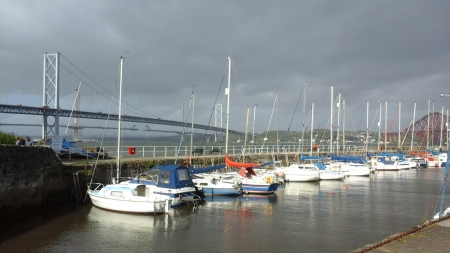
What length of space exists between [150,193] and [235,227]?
515cm

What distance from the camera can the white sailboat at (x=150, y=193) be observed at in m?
18.0

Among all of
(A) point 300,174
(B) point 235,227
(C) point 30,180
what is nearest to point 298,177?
(A) point 300,174

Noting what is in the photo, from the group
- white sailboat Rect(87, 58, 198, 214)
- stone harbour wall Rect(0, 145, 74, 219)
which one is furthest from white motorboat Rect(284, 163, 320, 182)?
stone harbour wall Rect(0, 145, 74, 219)

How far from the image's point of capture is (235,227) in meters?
15.9

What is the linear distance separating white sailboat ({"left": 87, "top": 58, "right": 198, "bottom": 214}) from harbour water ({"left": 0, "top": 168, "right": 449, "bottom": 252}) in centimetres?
44

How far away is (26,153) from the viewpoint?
57.6ft

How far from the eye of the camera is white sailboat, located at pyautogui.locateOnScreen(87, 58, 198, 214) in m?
18.0

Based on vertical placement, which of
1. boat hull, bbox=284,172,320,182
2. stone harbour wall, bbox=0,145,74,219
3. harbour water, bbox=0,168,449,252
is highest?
stone harbour wall, bbox=0,145,74,219

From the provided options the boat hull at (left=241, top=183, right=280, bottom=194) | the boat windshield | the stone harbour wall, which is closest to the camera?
the stone harbour wall

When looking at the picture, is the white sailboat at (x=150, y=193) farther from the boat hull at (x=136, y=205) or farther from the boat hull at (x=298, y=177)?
the boat hull at (x=298, y=177)

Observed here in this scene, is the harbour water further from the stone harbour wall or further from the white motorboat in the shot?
the white motorboat

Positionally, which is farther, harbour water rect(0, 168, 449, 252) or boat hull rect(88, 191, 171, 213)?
boat hull rect(88, 191, 171, 213)

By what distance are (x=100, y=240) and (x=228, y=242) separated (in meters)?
4.70

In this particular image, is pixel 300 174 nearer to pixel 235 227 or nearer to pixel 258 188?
pixel 258 188
